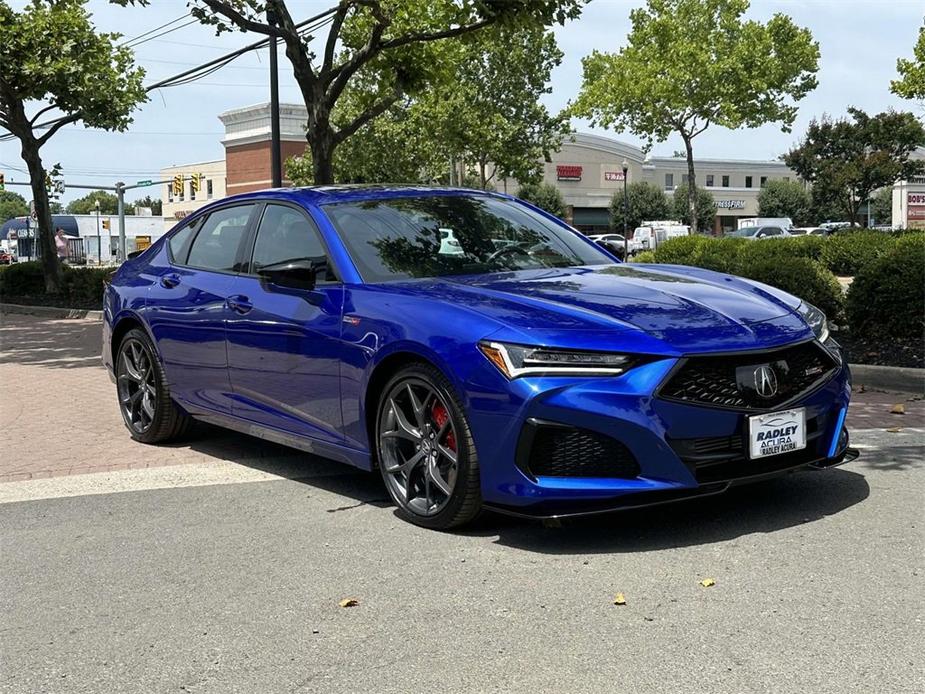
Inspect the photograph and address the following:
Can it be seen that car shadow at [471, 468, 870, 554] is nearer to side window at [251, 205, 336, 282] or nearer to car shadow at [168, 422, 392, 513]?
car shadow at [168, 422, 392, 513]

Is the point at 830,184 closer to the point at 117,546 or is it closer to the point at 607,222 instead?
the point at 607,222

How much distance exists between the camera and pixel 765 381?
4.24 metres

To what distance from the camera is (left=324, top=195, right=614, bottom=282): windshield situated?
5195 millimetres

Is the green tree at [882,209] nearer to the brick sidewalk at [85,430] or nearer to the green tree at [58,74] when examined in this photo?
the green tree at [58,74]

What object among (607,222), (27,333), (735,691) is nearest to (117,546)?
(735,691)

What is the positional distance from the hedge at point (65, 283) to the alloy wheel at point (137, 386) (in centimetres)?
1206

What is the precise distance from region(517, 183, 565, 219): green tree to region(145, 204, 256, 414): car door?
60.4 meters

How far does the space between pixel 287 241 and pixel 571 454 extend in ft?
7.68

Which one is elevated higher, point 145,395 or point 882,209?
point 882,209

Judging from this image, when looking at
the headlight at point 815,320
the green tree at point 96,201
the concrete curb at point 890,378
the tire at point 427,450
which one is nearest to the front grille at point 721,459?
the headlight at point 815,320

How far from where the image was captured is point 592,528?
14.9 ft

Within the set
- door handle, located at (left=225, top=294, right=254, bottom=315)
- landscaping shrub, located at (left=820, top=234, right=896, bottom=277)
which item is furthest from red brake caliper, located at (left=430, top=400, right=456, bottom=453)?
landscaping shrub, located at (left=820, top=234, right=896, bottom=277)

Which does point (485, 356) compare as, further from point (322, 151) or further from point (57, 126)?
point (57, 126)

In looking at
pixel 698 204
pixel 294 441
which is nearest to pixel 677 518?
pixel 294 441
